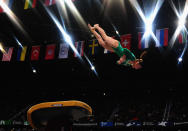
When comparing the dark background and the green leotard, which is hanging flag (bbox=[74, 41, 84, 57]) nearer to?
the dark background

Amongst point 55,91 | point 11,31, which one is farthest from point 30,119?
point 55,91

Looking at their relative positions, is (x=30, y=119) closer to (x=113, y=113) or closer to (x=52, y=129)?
(x=52, y=129)

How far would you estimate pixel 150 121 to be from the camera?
9.46 m

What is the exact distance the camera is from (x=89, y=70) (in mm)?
13258

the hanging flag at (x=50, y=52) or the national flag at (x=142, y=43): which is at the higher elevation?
the hanging flag at (x=50, y=52)

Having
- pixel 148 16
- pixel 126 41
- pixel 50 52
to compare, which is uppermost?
pixel 148 16

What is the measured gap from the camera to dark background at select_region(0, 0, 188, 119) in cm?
832

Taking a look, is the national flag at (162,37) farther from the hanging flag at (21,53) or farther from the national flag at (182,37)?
the hanging flag at (21,53)

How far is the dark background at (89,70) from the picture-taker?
8.32m

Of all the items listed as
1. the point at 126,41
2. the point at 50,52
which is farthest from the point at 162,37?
the point at 50,52

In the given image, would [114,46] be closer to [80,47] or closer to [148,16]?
[148,16]

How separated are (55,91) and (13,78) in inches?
134

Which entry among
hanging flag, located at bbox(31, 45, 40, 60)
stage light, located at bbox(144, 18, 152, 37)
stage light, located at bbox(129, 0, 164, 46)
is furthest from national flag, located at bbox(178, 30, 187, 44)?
hanging flag, located at bbox(31, 45, 40, 60)

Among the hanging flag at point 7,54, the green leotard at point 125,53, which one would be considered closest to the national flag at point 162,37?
the green leotard at point 125,53
